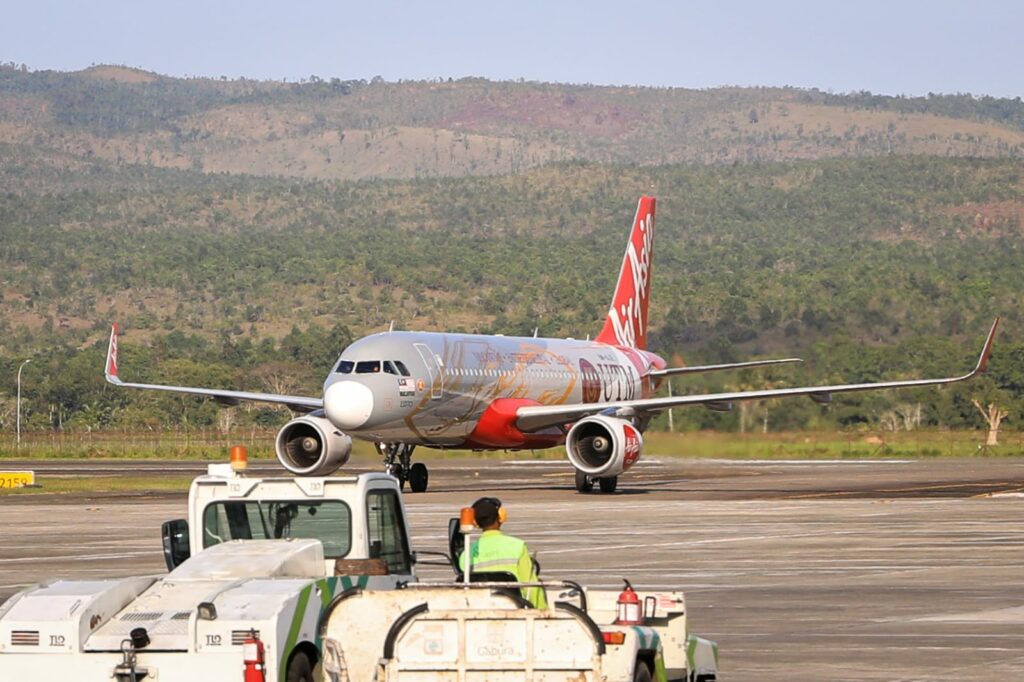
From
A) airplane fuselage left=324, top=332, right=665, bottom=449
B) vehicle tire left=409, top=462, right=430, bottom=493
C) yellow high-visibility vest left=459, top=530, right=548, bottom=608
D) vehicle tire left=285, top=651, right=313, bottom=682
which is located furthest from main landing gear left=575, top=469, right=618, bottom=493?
vehicle tire left=285, top=651, right=313, bottom=682

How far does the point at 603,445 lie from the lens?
4731cm

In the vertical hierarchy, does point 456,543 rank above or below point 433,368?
above

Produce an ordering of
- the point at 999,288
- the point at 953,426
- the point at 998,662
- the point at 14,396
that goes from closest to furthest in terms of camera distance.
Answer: the point at 998,662
the point at 953,426
the point at 999,288
the point at 14,396

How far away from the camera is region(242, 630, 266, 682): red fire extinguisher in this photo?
473 inches

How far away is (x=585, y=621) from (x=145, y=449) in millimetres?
80271

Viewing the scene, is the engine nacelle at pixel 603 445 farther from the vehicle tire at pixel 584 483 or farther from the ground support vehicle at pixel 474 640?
the ground support vehicle at pixel 474 640

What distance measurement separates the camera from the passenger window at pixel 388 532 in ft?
47.6

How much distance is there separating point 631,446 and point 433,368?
498 cm

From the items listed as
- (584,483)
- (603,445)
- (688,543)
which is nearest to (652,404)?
(584,483)

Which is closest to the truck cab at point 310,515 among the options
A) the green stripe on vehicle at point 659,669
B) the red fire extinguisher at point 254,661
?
the red fire extinguisher at point 254,661

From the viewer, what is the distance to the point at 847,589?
24000mm

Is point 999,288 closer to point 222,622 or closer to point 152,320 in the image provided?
point 152,320

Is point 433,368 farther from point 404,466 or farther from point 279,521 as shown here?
point 279,521

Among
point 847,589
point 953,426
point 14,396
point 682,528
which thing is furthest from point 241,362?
point 847,589
